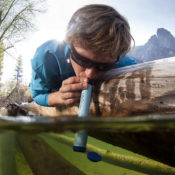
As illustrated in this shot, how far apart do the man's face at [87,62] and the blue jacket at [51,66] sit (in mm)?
20

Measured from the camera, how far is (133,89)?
1.10ft

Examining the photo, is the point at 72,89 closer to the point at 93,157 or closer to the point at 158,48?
the point at 93,157

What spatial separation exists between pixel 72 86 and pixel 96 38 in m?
0.14

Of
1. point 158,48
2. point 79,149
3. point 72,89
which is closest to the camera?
point 79,149

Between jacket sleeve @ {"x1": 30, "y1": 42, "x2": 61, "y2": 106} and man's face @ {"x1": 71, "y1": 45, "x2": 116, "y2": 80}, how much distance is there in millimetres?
55

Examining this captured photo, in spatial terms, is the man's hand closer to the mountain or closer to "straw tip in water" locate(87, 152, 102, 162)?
"straw tip in water" locate(87, 152, 102, 162)

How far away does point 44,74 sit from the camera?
49 cm

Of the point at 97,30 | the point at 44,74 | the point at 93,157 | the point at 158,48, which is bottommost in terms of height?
the point at 93,157

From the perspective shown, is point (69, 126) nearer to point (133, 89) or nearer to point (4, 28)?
point (133, 89)

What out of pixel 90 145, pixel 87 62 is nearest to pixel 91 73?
pixel 87 62

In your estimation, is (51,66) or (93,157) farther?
(51,66)

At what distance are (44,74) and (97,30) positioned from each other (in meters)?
0.17

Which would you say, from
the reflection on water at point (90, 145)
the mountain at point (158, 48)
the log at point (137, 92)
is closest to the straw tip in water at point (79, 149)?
the reflection on water at point (90, 145)

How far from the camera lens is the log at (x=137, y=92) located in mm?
295
